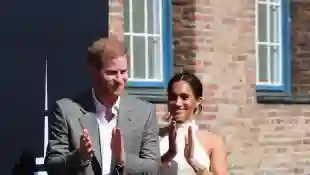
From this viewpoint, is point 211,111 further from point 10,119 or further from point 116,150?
point 116,150

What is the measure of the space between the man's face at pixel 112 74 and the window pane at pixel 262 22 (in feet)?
14.3

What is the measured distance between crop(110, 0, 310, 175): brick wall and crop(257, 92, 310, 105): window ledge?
52mm

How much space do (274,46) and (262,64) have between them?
9.8 inches

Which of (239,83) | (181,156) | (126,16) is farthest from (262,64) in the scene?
(181,156)

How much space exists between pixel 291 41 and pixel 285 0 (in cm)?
45

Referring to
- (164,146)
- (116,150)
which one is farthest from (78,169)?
(164,146)

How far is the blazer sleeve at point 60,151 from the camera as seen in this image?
3707 mm

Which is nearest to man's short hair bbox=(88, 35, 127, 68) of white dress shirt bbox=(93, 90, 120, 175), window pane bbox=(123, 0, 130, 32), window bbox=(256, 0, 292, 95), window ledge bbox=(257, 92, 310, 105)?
white dress shirt bbox=(93, 90, 120, 175)

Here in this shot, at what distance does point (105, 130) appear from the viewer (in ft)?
12.9

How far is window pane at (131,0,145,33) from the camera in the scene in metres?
7.04

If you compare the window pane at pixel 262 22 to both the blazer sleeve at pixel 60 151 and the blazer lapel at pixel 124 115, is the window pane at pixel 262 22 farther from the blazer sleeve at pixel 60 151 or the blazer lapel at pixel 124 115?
the blazer sleeve at pixel 60 151

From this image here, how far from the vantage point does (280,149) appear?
7.95 metres

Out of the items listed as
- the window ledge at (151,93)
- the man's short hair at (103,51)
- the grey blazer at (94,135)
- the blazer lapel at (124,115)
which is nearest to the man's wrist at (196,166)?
the grey blazer at (94,135)

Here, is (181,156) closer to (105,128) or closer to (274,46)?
(105,128)
